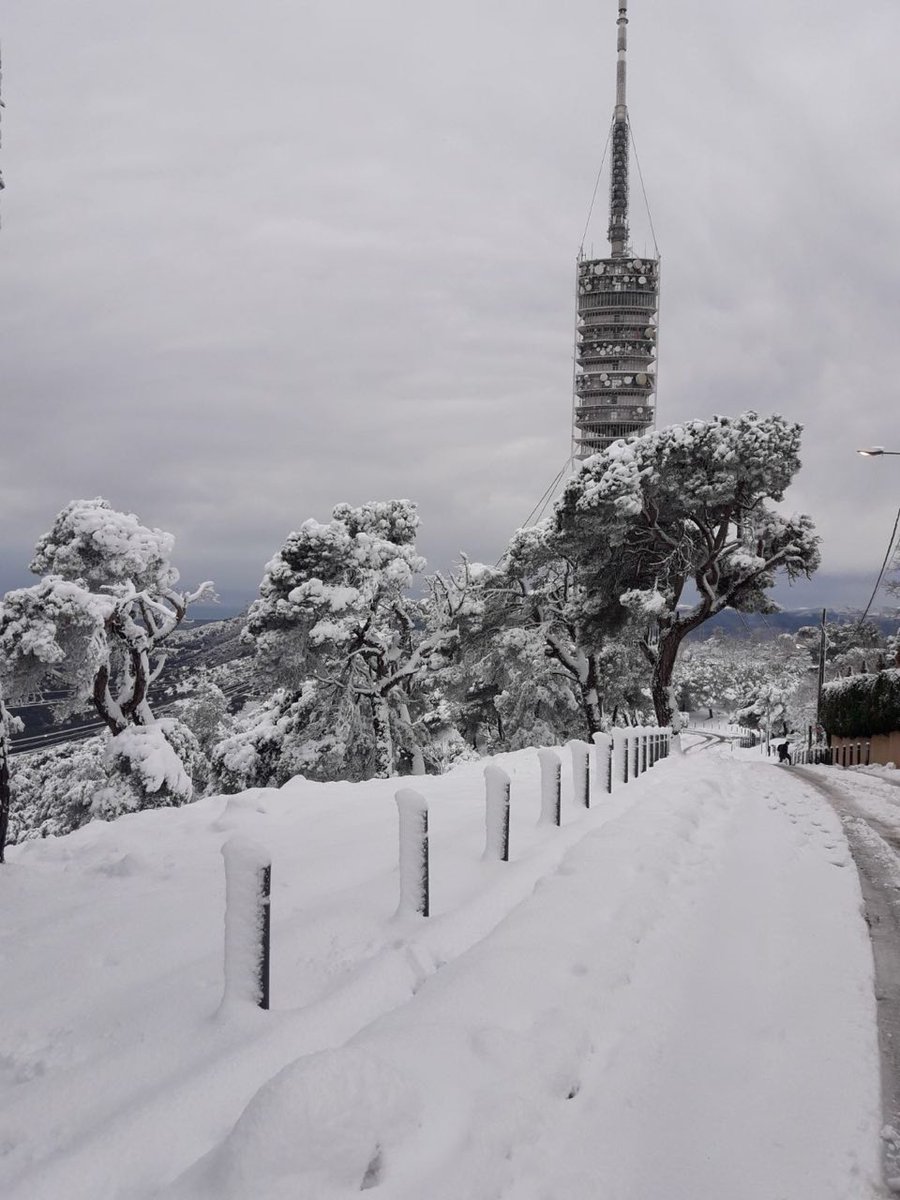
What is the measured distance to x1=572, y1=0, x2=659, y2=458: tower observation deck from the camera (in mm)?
167000

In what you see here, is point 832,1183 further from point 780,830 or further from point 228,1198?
point 780,830

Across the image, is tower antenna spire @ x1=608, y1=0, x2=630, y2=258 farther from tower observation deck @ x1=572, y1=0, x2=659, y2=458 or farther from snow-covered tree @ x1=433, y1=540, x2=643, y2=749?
snow-covered tree @ x1=433, y1=540, x2=643, y2=749

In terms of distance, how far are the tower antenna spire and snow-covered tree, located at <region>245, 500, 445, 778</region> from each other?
165794 millimetres

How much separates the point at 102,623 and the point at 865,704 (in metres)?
27.5

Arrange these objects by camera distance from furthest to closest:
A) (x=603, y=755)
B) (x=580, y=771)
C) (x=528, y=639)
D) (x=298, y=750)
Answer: (x=528, y=639)
(x=298, y=750)
(x=603, y=755)
(x=580, y=771)

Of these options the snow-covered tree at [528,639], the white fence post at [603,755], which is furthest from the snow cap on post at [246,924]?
the snow-covered tree at [528,639]

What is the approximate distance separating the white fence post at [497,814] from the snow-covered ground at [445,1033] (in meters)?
0.16

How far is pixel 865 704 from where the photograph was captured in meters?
30.7

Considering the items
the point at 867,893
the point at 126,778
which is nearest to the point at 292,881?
the point at 867,893

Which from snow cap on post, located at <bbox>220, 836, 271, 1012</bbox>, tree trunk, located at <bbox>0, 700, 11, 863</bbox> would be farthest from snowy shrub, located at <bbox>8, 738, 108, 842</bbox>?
snow cap on post, located at <bbox>220, 836, 271, 1012</bbox>

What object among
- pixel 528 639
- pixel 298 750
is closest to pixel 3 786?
pixel 298 750

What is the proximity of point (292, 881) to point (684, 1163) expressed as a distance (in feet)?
11.8

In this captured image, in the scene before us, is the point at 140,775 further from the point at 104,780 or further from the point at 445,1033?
the point at 445,1033

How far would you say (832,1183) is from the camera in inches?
106
